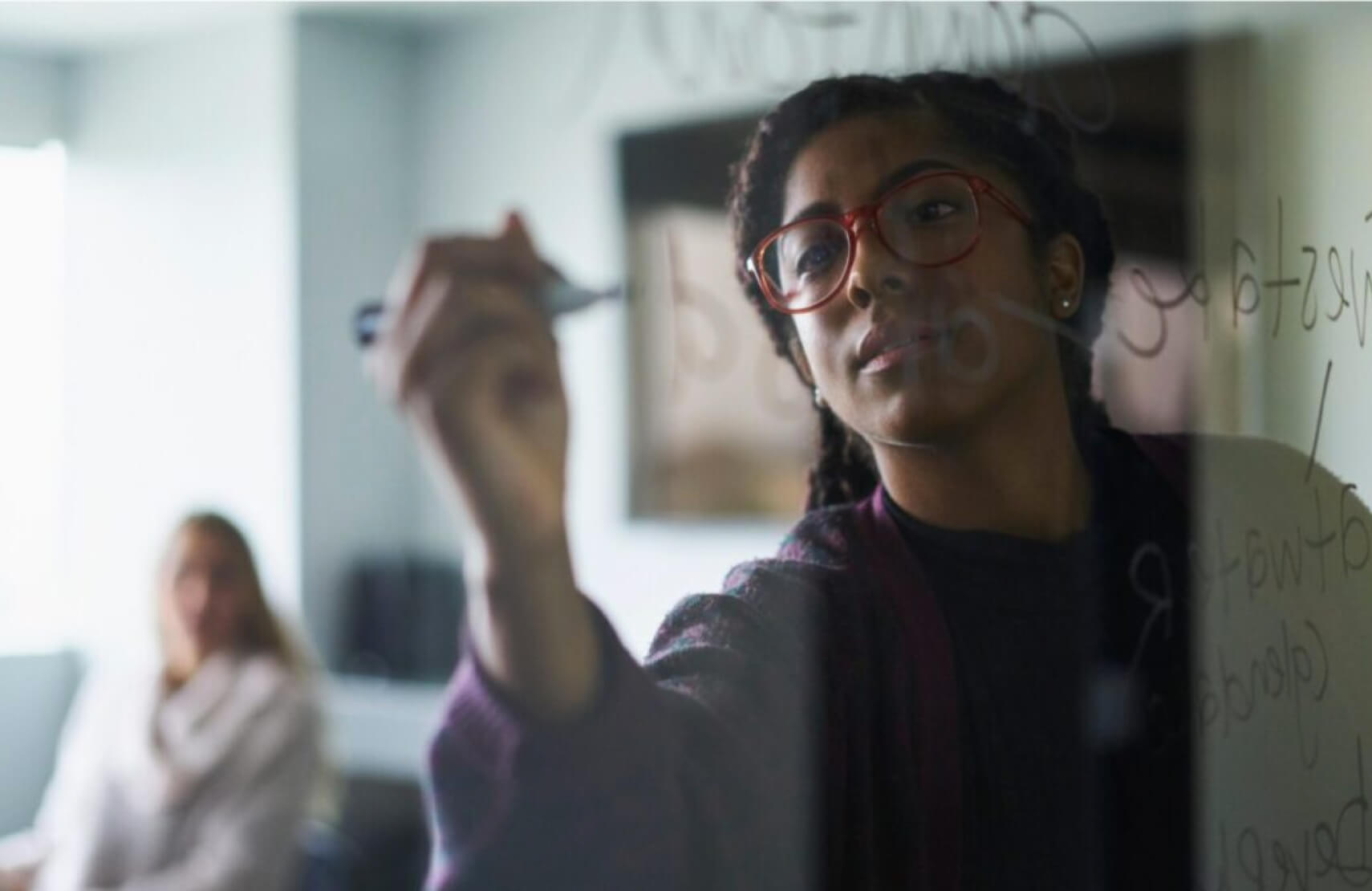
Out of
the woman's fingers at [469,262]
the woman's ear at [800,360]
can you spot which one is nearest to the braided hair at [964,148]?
the woman's ear at [800,360]

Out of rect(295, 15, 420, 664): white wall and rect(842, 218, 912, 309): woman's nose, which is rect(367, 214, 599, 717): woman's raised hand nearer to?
rect(295, 15, 420, 664): white wall

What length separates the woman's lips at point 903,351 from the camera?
1.86 ft

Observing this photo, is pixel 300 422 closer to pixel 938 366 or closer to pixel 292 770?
pixel 292 770

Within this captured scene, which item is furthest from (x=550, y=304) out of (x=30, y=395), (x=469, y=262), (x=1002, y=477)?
(x=1002, y=477)

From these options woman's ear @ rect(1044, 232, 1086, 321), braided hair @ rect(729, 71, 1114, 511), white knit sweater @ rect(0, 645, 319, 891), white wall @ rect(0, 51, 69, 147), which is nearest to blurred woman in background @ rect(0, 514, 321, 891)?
white knit sweater @ rect(0, 645, 319, 891)

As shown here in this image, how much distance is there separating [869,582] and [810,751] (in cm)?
7

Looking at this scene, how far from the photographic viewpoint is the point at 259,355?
427 millimetres

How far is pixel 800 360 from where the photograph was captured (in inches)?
22.3

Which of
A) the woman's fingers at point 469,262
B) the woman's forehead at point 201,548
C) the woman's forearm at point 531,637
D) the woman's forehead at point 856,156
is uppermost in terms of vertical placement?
the woman's forehead at point 856,156

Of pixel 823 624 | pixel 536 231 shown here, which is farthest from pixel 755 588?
pixel 536 231

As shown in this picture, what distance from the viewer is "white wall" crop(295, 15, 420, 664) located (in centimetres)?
43

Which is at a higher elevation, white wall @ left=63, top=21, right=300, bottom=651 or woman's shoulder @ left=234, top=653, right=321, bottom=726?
white wall @ left=63, top=21, right=300, bottom=651

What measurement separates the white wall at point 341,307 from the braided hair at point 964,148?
0.15 meters

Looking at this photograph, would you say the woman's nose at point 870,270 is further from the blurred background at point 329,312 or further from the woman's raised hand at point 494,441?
the woman's raised hand at point 494,441
